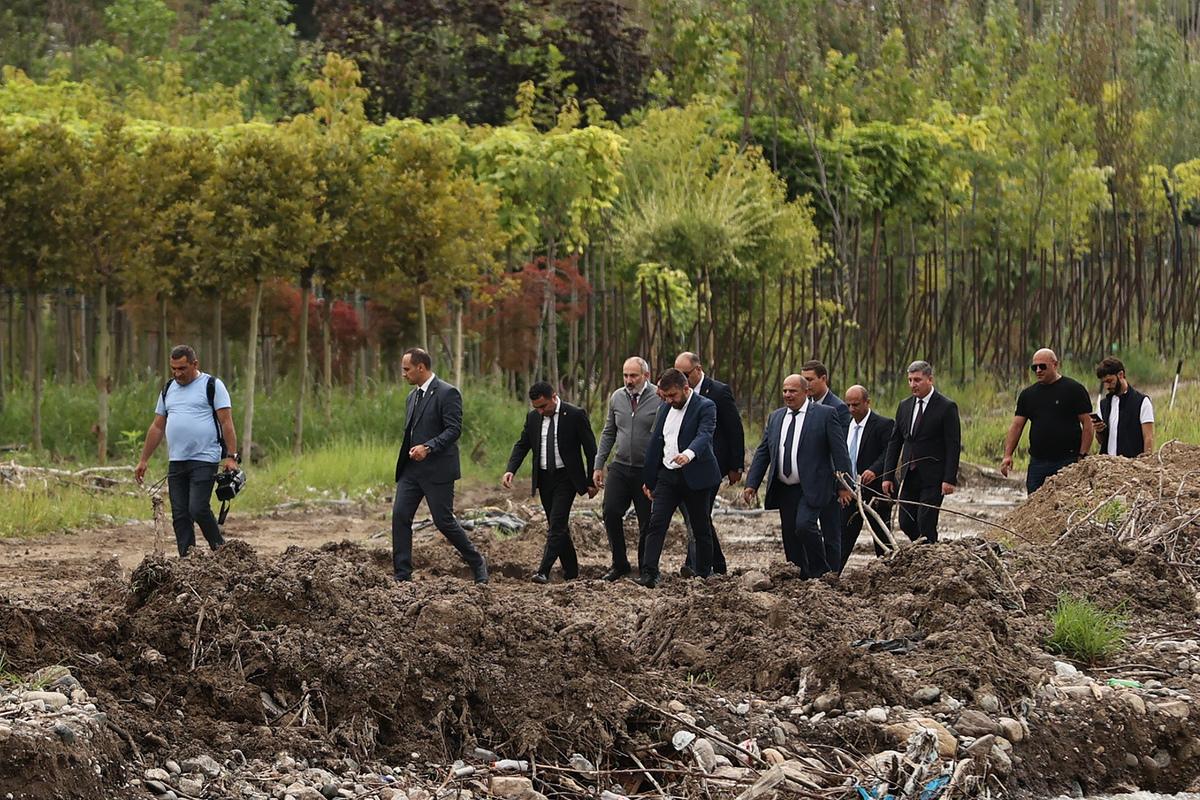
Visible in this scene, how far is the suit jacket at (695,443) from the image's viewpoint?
42.2ft

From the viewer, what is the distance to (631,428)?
44.3ft

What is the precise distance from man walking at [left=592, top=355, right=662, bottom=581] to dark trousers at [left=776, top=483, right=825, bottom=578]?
1.15 m

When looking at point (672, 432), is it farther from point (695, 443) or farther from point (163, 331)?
point (163, 331)

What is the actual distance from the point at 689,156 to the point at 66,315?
8.27m

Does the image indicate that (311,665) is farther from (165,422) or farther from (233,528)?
(233,528)

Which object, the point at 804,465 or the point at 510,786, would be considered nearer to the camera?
the point at 510,786

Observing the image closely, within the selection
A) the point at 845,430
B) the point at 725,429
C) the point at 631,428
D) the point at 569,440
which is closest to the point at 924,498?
the point at 845,430

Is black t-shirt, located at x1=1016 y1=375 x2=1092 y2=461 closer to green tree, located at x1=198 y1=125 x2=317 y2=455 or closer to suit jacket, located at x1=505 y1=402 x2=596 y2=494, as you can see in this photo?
suit jacket, located at x1=505 y1=402 x2=596 y2=494

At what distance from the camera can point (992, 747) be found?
28.9 ft

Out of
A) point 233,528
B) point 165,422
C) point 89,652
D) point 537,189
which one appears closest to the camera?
point 89,652

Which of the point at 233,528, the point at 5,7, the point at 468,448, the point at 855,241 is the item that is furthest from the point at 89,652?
the point at 5,7

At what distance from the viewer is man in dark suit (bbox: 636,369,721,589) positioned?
12867 millimetres

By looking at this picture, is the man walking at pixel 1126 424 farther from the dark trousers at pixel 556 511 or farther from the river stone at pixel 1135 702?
the river stone at pixel 1135 702

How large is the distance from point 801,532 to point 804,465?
437 millimetres
